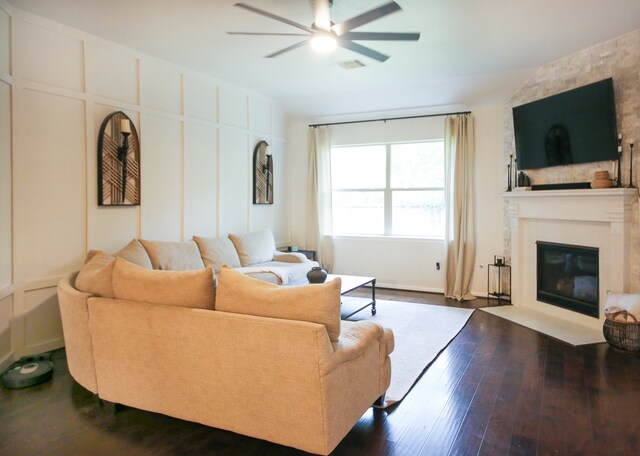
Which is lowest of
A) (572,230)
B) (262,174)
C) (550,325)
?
(550,325)

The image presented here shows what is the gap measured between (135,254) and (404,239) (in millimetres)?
3899

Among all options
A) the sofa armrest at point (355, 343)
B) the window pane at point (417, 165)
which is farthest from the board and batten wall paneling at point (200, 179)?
the sofa armrest at point (355, 343)

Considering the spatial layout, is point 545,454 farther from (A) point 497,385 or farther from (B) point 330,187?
(B) point 330,187

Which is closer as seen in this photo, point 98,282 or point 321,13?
point 98,282

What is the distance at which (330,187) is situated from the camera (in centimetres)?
681

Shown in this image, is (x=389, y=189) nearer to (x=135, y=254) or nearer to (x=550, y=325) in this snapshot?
(x=550, y=325)

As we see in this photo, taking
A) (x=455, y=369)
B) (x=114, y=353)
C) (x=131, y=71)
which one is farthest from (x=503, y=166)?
(x=114, y=353)

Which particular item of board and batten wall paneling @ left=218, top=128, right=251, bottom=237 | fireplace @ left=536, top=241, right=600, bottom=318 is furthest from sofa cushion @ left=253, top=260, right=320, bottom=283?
fireplace @ left=536, top=241, right=600, bottom=318

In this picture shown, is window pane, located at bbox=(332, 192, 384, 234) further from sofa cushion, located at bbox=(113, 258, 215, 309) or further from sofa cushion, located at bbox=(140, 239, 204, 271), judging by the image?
sofa cushion, located at bbox=(113, 258, 215, 309)

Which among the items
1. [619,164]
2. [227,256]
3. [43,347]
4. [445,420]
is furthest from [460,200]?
[43,347]

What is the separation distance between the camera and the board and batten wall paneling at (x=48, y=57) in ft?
11.0

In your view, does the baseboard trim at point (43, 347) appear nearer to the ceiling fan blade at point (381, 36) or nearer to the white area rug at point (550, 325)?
the ceiling fan blade at point (381, 36)

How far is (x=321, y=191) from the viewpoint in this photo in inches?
269

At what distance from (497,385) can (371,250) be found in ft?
12.1
